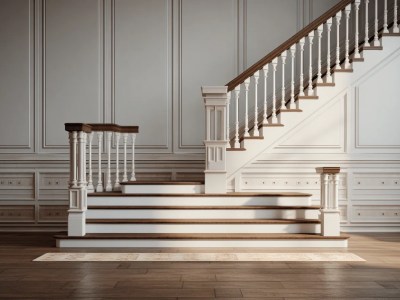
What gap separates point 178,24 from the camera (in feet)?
24.2

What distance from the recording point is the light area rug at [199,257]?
4.61m

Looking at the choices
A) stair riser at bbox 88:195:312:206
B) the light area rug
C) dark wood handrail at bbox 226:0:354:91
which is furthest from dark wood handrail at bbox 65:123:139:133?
dark wood handrail at bbox 226:0:354:91

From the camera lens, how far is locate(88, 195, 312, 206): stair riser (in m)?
5.83

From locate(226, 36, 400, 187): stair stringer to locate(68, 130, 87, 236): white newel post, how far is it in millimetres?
1760

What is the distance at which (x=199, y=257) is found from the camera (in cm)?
471

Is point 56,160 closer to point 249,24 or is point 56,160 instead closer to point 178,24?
point 178,24

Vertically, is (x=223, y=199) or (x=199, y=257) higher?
(x=223, y=199)

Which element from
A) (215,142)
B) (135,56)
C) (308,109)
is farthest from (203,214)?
(135,56)

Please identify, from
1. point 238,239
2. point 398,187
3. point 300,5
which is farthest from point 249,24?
point 238,239

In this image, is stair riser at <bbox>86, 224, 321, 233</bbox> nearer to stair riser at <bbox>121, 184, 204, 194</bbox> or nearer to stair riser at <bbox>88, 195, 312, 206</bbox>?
stair riser at <bbox>88, 195, 312, 206</bbox>

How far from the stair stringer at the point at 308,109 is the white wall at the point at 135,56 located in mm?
1073

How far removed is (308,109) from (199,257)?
2551 millimetres

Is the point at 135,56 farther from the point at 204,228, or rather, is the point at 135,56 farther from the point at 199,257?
the point at 199,257

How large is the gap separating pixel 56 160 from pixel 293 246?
11.6 ft
